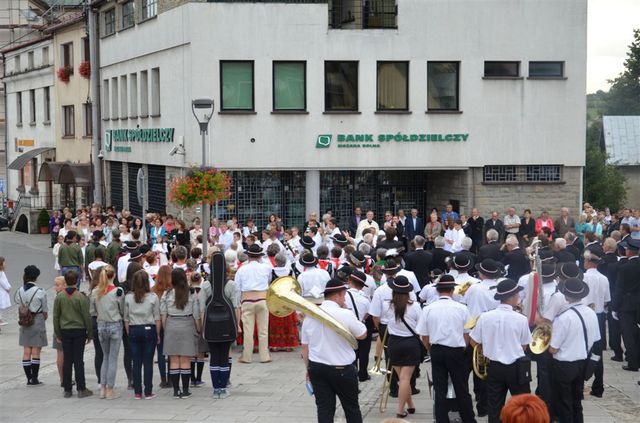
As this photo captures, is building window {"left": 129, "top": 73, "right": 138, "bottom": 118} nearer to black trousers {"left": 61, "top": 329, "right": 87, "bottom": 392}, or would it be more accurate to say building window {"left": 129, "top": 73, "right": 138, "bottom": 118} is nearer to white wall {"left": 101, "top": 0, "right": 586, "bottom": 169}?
white wall {"left": 101, "top": 0, "right": 586, "bottom": 169}

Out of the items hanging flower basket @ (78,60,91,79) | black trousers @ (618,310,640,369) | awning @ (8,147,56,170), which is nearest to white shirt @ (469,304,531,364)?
black trousers @ (618,310,640,369)

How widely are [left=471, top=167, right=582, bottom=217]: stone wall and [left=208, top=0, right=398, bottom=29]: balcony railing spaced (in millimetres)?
5317

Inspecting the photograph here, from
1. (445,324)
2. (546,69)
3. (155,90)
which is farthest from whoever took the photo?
(155,90)

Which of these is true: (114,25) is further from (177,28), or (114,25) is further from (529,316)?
(529,316)

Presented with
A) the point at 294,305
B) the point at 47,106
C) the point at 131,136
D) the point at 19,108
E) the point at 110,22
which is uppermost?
the point at 110,22

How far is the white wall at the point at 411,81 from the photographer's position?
29375 mm

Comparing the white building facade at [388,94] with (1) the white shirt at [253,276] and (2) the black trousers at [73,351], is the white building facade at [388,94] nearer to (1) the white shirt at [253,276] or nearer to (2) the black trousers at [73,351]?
(1) the white shirt at [253,276]

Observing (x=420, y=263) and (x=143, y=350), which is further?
(x=420, y=263)

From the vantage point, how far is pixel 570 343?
10.3m

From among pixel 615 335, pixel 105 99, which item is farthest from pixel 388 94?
pixel 105 99

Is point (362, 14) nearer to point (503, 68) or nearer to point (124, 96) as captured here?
point (503, 68)

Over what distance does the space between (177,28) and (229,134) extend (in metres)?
4.03

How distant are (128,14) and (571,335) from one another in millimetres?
30170

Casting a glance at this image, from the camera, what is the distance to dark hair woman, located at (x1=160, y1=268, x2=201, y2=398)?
43.1 feet
